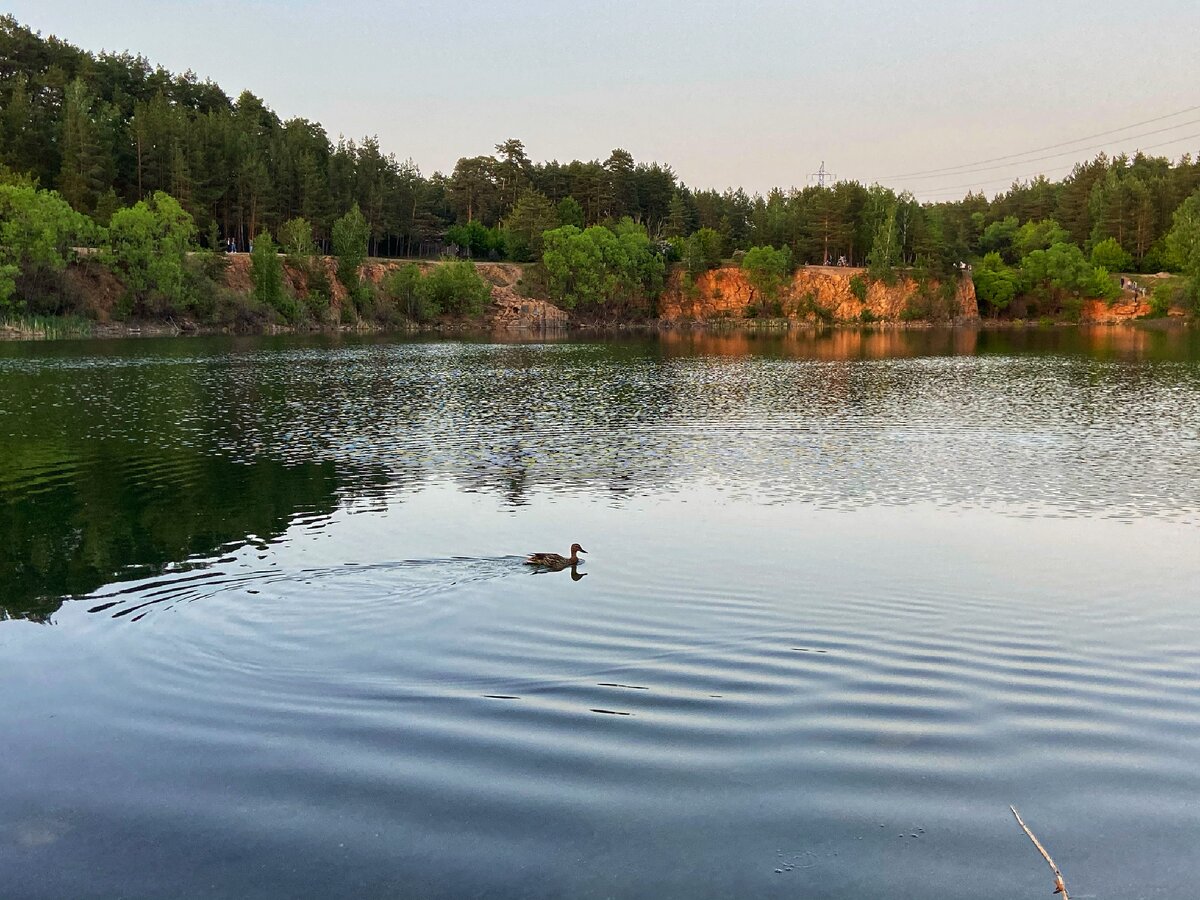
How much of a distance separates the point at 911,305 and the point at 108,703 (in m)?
159

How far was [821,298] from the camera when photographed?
6417 inches

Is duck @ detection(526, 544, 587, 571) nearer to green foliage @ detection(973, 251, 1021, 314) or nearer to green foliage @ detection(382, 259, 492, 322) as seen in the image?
green foliage @ detection(382, 259, 492, 322)

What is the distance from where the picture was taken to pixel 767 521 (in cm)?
2308

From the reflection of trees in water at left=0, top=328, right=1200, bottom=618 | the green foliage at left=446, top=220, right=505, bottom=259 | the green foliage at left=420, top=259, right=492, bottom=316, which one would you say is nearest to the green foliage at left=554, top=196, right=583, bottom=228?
the green foliage at left=446, top=220, right=505, bottom=259

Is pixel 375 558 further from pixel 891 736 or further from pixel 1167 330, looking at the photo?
pixel 1167 330

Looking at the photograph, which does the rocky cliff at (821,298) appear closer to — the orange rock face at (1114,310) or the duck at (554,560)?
the orange rock face at (1114,310)

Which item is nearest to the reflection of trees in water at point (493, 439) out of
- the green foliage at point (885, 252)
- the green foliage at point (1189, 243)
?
the green foliage at point (1189, 243)

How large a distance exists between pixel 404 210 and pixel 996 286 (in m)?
95.1

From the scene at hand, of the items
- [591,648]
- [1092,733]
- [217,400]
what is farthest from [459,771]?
[217,400]

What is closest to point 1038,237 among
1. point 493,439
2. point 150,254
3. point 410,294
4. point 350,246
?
point 410,294

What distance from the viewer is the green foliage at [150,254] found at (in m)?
104

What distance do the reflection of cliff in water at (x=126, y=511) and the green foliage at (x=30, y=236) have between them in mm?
71659

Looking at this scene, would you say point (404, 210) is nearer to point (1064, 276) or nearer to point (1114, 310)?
point (1064, 276)

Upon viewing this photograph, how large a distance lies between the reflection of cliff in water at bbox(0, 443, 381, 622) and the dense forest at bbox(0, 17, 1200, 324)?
7070 cm
